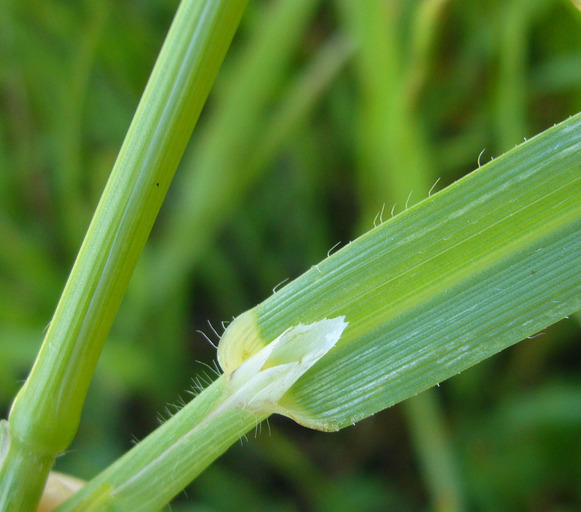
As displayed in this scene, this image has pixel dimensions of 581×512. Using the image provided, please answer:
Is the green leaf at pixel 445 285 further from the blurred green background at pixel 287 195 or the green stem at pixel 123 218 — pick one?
the blurred green background at pixel 287 195

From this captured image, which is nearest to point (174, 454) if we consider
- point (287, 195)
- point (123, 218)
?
point (123, 218)

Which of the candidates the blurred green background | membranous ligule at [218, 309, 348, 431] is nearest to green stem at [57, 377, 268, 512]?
membranous ligule at [218, 309, 348, 431]

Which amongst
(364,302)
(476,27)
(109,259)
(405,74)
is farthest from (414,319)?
(476,27)

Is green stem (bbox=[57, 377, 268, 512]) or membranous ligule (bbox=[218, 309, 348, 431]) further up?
membranous ligule (bbox=[218, 309, 348, 431])

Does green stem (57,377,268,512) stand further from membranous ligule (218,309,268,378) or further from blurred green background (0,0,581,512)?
blurred green background (0,0,581,512)

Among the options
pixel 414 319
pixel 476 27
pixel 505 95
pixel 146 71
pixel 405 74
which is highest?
pixel 146 71

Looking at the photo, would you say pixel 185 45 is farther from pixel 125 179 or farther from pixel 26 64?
pixel 26 64
